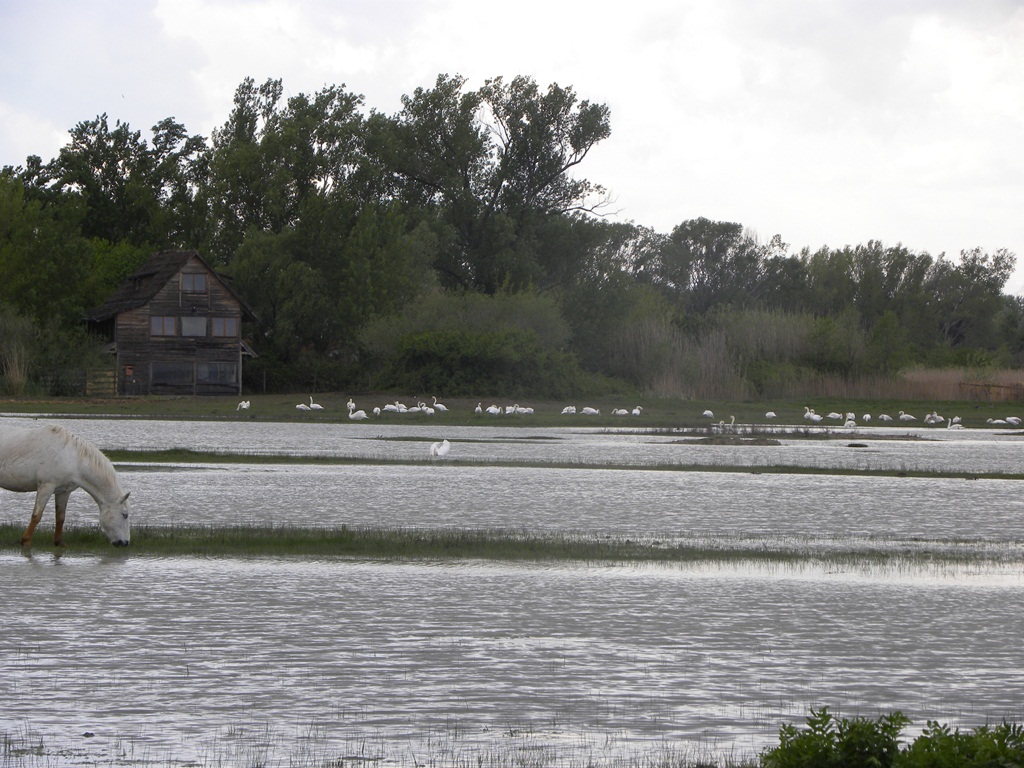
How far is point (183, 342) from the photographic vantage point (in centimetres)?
7875

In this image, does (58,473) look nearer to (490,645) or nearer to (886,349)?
(490,645)

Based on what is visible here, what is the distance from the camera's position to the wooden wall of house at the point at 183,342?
3071 inches

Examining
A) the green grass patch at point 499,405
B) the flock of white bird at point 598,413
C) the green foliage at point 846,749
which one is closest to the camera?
the green foliage at point 846,749

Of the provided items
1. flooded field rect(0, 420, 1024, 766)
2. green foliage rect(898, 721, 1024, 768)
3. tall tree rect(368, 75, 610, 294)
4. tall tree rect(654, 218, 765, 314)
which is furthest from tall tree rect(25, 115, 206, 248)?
green foliage rect(898, 721, 1024, 768)

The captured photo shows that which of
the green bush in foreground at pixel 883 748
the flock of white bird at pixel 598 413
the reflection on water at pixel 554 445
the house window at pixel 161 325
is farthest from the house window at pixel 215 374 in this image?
the green bush in foreground at pixel 883 748

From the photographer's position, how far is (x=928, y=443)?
48.7m

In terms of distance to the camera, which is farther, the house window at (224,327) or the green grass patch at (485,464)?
the house window at (224,327)

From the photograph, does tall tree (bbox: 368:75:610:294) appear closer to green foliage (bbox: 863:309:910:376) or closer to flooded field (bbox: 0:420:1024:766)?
green foliage (bbox: 863:309:910:376)

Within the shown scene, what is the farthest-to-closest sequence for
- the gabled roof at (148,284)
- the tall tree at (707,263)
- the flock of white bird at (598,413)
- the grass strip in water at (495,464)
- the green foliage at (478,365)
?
the tall tree at (707,263) → the gabled roof at (148,284) → the green foliage at (478,365) → the flock of white bird at (598,413) → the grass strip in water at (495,464)

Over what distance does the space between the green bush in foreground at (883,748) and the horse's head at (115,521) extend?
11.8 metres

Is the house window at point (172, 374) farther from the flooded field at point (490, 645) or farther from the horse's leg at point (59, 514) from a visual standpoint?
the horse's leg at point (59, 514)

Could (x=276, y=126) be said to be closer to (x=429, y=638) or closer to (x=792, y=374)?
(x=792, y=374)

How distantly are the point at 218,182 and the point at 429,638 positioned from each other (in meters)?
80.0

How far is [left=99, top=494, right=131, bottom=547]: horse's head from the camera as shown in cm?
1658
